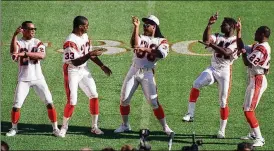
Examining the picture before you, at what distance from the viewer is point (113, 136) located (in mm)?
16344

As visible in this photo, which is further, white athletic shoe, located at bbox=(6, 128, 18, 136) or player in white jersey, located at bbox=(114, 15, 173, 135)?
white athletic shoe, located at bbox=(6, 128, 18, 136)

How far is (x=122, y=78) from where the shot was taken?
2012 cm

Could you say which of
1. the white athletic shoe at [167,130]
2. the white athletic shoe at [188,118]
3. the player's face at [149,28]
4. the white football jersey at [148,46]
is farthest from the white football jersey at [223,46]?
the white athletic shoe at [167,130]

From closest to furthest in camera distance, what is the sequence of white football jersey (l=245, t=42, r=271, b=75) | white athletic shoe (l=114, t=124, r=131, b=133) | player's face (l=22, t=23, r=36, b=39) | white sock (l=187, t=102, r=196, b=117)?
white football jersey (l=245, t=42, r=271, b=75) → player's face (l=22, t=23, r=36, b=39) → white athletic shoe (l=114, t=124, r=131, b=133) → white sock (l=187, t=102, r=196, b=117)

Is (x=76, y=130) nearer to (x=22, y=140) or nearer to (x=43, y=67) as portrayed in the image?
(x=22, y=140)

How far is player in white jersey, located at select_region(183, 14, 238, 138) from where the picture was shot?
16000 millimetres

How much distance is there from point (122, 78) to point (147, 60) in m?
4.21

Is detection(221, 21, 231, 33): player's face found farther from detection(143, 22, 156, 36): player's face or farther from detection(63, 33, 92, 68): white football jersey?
detection(63, 33, 92, 68): white football jersey

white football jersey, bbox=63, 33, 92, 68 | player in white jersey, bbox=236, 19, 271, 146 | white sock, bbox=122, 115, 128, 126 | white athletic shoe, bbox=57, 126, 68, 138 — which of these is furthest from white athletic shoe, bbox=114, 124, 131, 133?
player in white jersey, bbox=236, 19, 271, 146

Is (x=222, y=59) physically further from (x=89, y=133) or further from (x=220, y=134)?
(x=89, y=133)

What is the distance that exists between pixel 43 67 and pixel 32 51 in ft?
16.3

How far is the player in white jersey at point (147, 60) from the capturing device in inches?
622

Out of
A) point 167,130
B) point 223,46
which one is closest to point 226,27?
point 223,46

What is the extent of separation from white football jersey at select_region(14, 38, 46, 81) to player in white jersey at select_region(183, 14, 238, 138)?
125 inches
